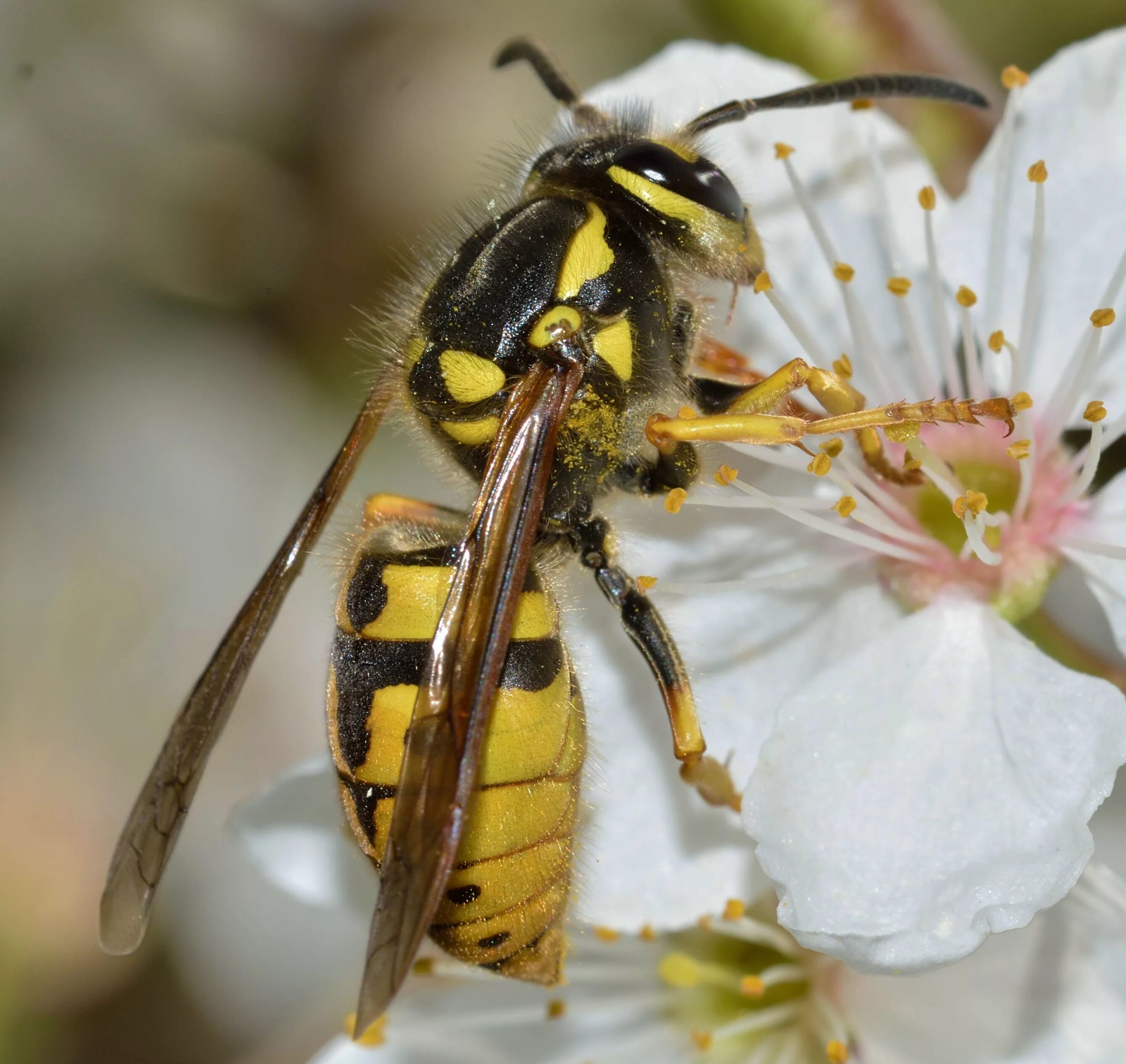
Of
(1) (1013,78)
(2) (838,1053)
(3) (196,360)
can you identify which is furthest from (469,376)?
(3) (196,360)

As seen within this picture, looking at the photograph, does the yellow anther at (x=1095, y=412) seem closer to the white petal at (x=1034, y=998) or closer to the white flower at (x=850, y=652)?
the white flower at (x=850, y=652)

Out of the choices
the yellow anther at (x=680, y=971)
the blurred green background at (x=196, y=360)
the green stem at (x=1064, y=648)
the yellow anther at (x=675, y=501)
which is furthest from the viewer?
the blurred green background at (x=196, y=360)

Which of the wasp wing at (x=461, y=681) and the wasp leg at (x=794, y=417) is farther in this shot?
the wasp leg at (x=794, y=417)

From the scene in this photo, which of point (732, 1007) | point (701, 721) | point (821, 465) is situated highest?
point (821, 465)

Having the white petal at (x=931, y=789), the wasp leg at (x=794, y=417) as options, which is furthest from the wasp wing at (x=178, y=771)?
the white petal at (x=931, y=789)

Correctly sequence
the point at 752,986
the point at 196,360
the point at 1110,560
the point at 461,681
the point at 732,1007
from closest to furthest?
the point at 461,681 < the point at 1110,560 < the point at 752,986 < the point at 732,1007 < the point at 196,360

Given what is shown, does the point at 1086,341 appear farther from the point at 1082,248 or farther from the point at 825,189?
the point at 825,189

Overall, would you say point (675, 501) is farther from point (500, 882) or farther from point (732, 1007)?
point (732, 1007)

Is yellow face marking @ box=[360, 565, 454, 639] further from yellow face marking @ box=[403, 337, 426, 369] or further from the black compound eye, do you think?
the black compound eye
